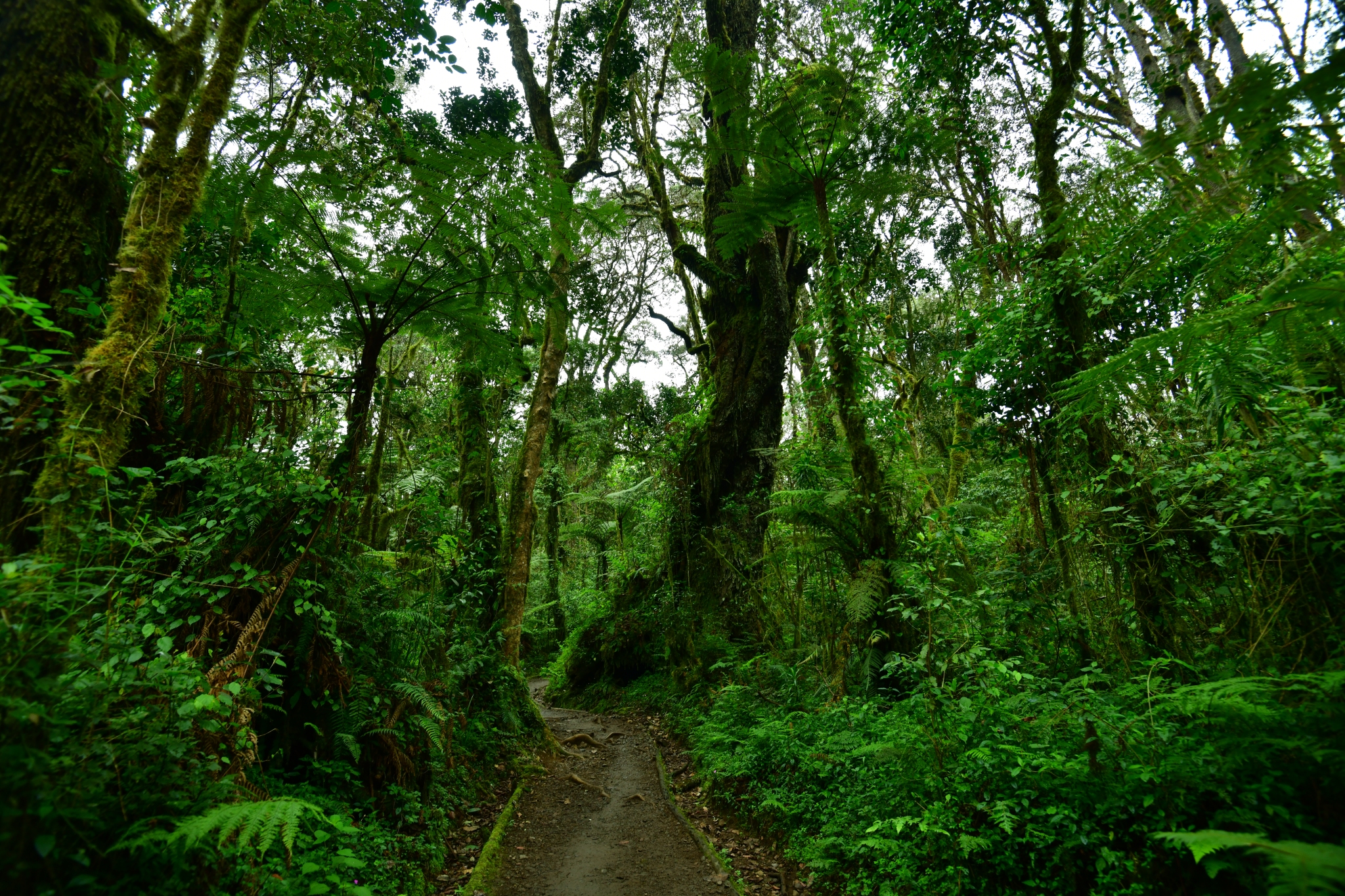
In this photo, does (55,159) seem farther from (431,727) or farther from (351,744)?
(431,727)

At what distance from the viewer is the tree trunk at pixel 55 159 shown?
3.07 meters

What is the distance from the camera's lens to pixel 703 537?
363 inches

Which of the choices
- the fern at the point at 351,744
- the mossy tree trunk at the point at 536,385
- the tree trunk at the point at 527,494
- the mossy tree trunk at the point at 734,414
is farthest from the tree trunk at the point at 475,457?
the fern at the point at 351,744

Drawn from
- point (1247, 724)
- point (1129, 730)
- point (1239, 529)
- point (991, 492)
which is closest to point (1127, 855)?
point (1129, 730)

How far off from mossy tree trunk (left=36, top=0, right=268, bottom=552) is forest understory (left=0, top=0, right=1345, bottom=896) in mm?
22

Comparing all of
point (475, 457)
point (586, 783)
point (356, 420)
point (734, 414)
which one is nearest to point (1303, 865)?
point (356, 420)

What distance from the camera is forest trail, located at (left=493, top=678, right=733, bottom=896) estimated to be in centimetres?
447

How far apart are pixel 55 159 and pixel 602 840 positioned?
6.16 meters

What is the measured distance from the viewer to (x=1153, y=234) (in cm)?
324

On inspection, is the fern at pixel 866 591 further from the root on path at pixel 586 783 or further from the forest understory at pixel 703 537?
the root on path at pixel 586 783

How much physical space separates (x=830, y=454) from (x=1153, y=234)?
4093mm

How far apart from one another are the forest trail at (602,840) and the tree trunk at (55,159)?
14.6ft

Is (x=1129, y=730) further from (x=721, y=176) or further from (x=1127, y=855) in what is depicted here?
(x=721, y=176)

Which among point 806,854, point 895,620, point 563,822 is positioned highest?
point 895,620
